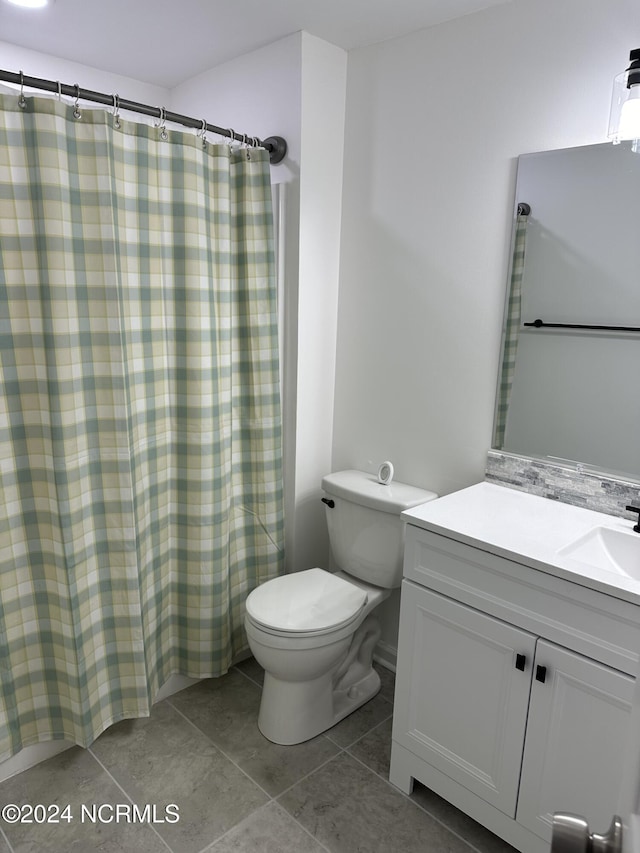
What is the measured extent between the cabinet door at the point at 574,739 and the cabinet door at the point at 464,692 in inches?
1.6

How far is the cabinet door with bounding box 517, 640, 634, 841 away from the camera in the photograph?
1.35m

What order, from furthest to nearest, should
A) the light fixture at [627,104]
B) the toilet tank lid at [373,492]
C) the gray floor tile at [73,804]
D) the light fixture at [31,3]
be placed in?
the toilet tank lid at [373,492], the light fixture at [31,3], the gray floor tile at [73,804], the light fixture at [627,104]

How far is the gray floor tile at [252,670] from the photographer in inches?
93.9

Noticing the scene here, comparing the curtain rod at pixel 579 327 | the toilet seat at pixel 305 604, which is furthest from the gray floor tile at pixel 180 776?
the curtain rod at pixel 579 327

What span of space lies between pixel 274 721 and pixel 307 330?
1.44 meters

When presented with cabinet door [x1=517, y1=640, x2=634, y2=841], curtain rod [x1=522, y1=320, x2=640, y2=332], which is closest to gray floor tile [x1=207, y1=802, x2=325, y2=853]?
cabinet door [x1=517, y1=640, x2=634, y2=841]

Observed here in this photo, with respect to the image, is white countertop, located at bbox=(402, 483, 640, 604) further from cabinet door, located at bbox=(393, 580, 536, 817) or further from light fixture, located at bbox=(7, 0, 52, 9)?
light fixture, located at bbox=(7, 0, 52, 9)

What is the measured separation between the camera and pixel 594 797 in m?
1.40

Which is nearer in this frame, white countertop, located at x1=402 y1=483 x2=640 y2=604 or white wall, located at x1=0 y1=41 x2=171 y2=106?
white countertop, located at x1=402 y1=483 x2=640 y2=604

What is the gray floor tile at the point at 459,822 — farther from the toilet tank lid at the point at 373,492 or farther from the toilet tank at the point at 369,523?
the toilet tank lid at the point at 373,492

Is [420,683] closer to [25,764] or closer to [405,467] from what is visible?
[405,467]

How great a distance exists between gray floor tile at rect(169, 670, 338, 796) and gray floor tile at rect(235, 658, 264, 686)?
0.03m

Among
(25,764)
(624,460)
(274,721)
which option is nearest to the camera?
(624,460)

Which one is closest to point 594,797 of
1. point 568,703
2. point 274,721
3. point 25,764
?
point 568,703
